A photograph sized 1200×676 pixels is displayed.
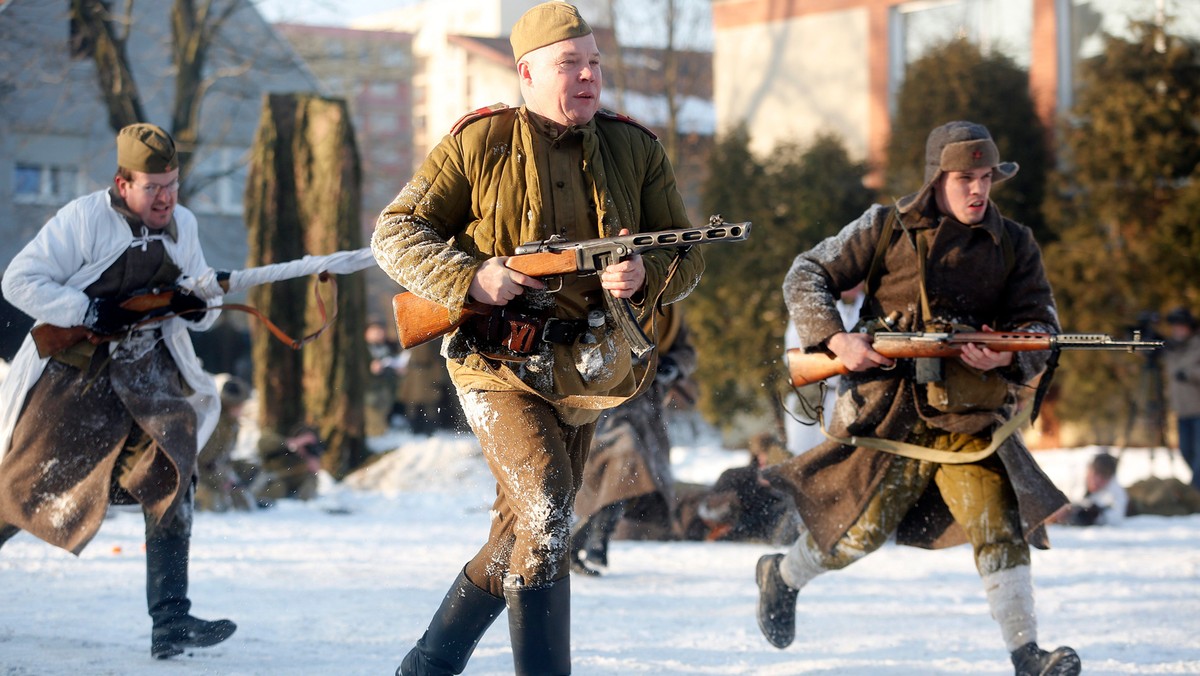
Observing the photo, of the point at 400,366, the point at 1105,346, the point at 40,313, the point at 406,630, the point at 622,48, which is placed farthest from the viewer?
the point at 622,48

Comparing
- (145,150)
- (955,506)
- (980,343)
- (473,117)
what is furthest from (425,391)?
(473,117)

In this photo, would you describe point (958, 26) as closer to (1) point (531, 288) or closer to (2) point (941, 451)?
(2) point (941, 451)

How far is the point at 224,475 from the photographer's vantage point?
10438 millimetres

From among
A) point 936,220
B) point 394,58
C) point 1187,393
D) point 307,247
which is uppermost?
point 394,58

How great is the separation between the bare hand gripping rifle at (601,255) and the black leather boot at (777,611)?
5.97ft

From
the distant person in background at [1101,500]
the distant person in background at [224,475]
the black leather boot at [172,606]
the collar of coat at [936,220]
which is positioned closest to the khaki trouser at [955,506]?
the collar of coat at [936,220]

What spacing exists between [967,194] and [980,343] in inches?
20.8

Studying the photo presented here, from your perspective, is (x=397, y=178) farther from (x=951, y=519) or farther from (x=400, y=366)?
(x=951, y=519)

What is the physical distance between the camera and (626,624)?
5.96 metres

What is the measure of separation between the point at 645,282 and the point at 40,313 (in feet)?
8.24

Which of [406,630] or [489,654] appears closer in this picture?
[489,654]

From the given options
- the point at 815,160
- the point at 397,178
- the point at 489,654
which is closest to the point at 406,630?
the point at 489,654

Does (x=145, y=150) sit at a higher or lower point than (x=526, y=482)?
higher

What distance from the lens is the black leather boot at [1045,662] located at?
4363 mm
